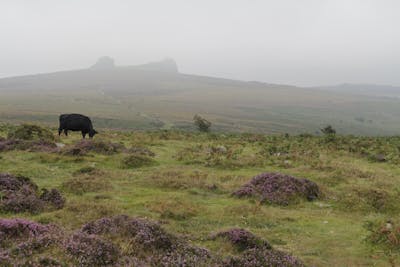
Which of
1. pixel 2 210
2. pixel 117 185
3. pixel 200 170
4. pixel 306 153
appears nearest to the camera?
pixel 2 210

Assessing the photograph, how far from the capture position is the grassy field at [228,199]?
10164mm

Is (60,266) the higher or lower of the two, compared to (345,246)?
higher

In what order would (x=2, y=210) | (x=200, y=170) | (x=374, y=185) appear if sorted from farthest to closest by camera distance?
(x=200, y=170) → (x=374, y=185) → (x=2, y=210)

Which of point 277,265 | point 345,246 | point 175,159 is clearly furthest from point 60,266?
point 175,159

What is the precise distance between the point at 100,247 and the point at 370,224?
23.2 feet

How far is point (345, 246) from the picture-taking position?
33.4 ft

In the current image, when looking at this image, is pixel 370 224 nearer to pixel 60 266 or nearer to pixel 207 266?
pixel 207 266

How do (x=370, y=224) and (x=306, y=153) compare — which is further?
(x=306, y=153)

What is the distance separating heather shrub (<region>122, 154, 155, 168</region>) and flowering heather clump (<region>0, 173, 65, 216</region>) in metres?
6.12

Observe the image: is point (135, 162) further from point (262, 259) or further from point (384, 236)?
point (262, 259)

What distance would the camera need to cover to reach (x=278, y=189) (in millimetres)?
14883

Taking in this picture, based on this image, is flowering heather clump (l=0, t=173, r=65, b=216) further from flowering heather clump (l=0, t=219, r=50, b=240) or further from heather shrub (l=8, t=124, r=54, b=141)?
heather shrub (l=8, t=124, r=54, b=141)

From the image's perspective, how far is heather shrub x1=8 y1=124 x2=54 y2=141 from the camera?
2566 centimetres

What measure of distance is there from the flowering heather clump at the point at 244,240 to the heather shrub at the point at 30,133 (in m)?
19.0
